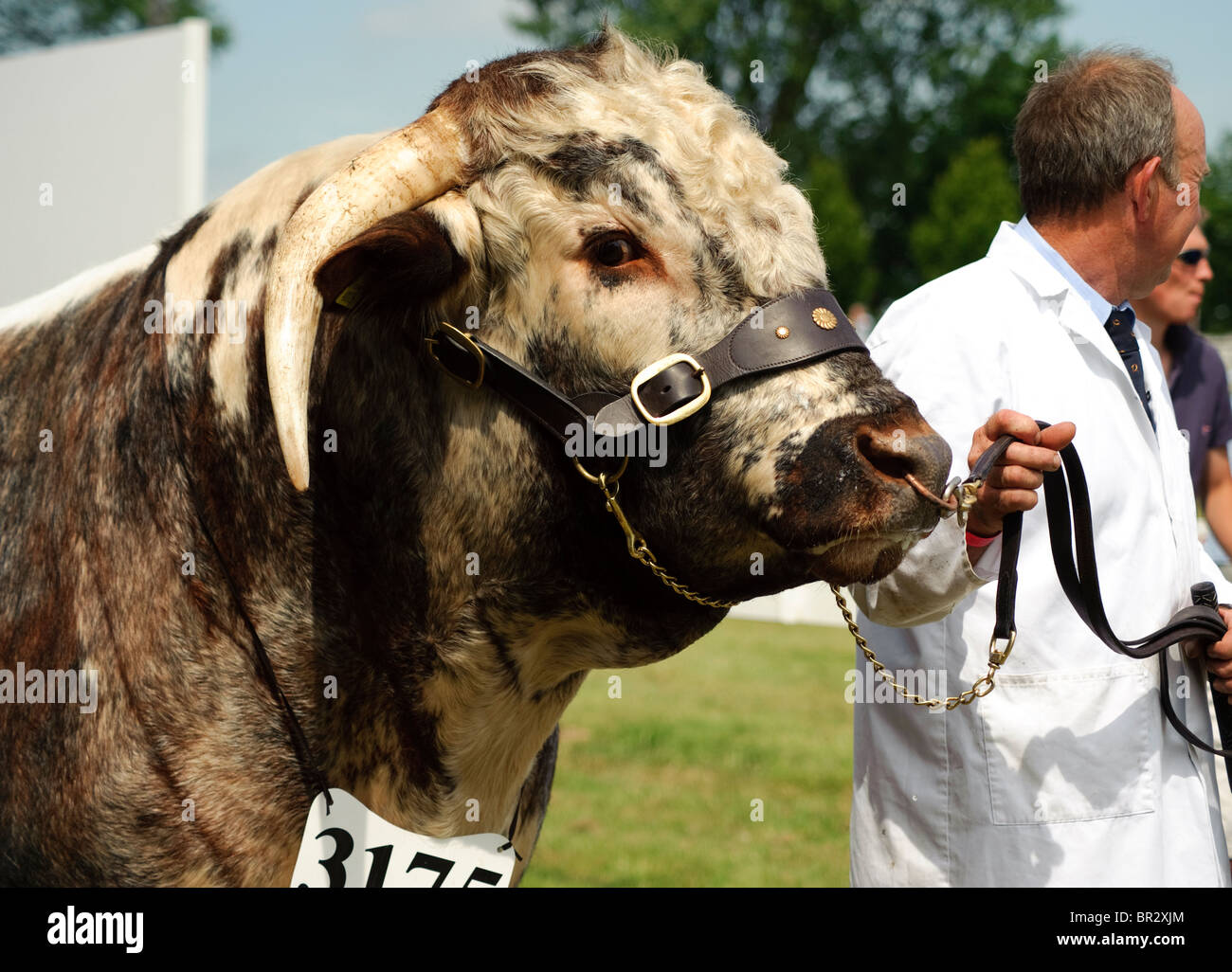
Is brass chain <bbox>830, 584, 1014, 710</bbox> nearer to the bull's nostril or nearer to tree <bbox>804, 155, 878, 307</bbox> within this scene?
the bull's nostril

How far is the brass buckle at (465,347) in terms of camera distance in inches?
93.7

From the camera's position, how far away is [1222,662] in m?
3.15

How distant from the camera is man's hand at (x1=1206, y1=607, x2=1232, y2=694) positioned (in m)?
3.12

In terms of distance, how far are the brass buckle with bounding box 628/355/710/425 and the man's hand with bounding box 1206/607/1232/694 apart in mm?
1684

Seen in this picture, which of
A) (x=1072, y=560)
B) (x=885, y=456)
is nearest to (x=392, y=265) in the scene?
(x=885, y=456)

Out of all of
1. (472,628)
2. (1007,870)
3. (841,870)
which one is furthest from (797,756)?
(472,628)

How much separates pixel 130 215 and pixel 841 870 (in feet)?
20.3

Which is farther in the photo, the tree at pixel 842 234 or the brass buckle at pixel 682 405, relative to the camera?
the tree at pixel 842 234

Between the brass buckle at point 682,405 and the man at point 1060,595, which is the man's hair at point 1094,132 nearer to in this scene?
the man at point 1060,595

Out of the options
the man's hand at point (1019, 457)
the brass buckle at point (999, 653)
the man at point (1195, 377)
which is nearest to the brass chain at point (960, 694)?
the brass buckle at point (999, 653)

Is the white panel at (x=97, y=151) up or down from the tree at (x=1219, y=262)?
down

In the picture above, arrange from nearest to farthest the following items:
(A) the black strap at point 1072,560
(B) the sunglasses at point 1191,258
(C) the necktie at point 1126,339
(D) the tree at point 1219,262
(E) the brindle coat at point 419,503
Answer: (E) the brindle coat at point 419,503
(A) the black strap at point 1072,560
(C) the necktie at point 1126,339
(B) the sunglasses at point 1191,258
(D) the tree at point 1219,262
